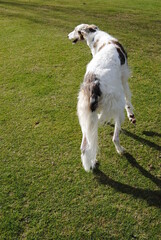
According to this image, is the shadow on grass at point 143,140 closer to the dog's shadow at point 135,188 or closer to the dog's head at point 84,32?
the dog's shadow at point 135,188

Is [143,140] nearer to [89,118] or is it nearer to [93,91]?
[89,118]

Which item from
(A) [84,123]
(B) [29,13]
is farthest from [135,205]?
(B) [29,13]

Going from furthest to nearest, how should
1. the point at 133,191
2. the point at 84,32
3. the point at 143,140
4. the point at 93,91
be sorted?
1. the point at 84,32
2. the point at 143,140
3. the point at 133,191
4. the point at 93,91

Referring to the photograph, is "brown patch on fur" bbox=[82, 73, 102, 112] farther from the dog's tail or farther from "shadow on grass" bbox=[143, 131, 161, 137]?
"shadow on grass" bbox=[143, 131, 161, 137]

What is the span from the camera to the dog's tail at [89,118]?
2877mm

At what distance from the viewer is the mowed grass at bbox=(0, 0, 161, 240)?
280 centimetres

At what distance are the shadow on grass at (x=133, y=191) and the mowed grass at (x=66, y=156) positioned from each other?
0.01 meters

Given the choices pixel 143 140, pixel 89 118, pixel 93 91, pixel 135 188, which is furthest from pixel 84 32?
pixel 135 188

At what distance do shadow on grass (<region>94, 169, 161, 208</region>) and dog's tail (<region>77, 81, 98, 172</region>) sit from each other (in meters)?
0.27

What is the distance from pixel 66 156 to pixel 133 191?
1.11m

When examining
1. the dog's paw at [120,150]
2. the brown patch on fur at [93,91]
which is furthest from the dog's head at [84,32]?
the dog's paw at [120,150]

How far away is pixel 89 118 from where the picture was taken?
2.95 m

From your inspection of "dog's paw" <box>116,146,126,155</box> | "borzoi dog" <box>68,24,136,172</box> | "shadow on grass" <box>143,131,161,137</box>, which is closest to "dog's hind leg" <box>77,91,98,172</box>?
"borzoi dog" <box>68,24,136,172</box>

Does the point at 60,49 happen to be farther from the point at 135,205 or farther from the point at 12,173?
the point at 135,205
